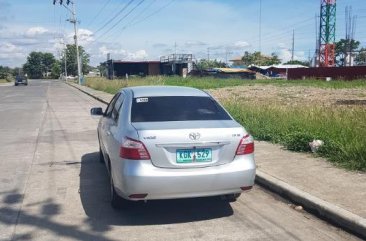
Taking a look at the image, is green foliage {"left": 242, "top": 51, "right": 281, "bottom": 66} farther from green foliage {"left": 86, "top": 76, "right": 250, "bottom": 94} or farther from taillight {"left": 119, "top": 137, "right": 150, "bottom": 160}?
taillight {"left": 119, "top": 137, "right": 150, "bottom": 160}

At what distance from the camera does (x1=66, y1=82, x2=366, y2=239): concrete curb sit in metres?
4.95

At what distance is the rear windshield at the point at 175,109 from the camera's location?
5.70m

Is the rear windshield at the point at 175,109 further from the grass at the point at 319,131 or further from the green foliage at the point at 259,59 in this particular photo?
the green foliage at the point at 259,59

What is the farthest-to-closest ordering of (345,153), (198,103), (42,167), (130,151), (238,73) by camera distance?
(238,73) → (42,167) → (345,153) → (198,103) → (130,151)

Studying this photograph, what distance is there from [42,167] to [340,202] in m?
5.36

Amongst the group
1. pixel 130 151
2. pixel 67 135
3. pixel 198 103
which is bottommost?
pixel 67 135

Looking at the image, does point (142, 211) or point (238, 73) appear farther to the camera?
point (238, 73)

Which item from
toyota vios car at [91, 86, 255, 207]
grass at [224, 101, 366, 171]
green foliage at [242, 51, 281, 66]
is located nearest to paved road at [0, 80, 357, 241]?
toyota vios car at [91, 86, 255, 207]

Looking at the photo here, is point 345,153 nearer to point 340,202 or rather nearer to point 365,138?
point 365,138

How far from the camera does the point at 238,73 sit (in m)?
76.9

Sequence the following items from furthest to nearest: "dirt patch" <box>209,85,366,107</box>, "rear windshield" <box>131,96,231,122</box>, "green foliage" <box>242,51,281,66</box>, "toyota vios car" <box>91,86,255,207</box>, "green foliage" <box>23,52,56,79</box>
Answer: "green foliage" <box>23,52,56,79</box>
"green foliage" <box>242,51,281,66</box>
"dirt patch" <box>209,85,366,107</box>
"rear windshield" <box>131,96,231,122</box>
"toyota vios car" <box>91,86,255,207</box>

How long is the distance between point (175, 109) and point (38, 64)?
17305cm

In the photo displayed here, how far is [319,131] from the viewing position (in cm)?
930

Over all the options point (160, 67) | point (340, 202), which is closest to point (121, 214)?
point (340, 202)
